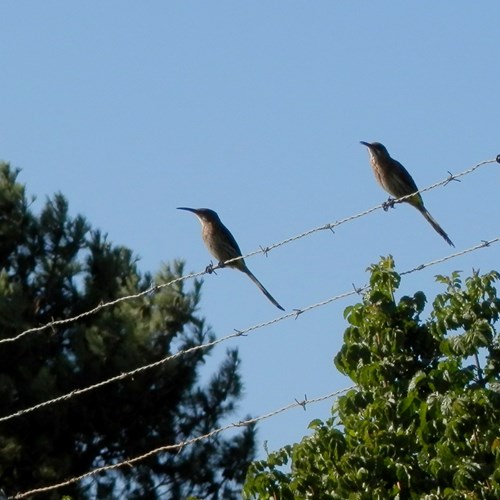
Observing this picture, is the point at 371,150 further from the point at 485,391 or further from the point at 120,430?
the point at 120,430

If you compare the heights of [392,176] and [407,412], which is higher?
[392,176]

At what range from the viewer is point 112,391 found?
2080cm

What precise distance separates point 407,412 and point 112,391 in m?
12.7

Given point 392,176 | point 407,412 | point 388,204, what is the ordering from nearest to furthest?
1. point 407,412
2. point 388,204
3. point 392,176

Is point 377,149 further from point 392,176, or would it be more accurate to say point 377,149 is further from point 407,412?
point 407,412

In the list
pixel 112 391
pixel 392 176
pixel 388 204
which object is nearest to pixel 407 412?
pixel 388 204

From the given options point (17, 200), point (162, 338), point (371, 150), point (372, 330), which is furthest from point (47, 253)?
point (372, 330)

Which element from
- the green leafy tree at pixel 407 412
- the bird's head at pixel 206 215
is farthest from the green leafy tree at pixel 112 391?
the green leafy tree at pixel 407 412

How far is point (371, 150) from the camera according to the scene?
13.9 meters

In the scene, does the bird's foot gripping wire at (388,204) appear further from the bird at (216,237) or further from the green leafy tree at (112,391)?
the green leafy tree at (112,391)

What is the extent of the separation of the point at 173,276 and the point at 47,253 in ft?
9.35

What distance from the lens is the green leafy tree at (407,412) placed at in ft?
26.5

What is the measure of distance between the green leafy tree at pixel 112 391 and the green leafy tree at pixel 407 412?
10578mm

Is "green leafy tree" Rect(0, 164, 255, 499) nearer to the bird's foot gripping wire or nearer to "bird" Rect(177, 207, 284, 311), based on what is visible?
"bird" Rect(177, 207, 284, 311)
